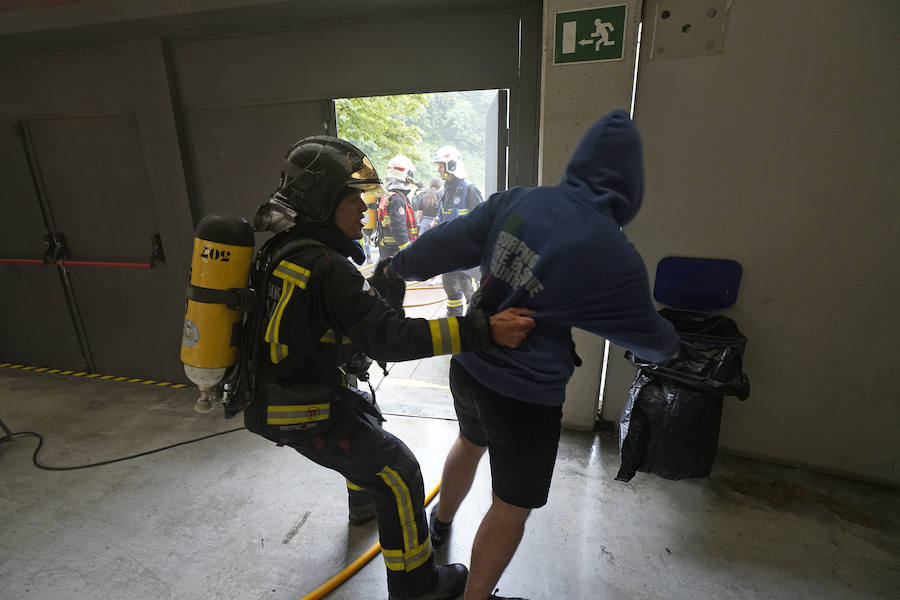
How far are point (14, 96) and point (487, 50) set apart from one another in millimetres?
4043

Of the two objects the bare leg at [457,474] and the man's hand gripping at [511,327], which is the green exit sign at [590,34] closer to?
the man's hand gripping at [511,327]

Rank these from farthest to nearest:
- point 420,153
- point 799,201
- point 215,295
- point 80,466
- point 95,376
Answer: point 420,153
point 95,376
point 80,466
point 799,201
point 215,295

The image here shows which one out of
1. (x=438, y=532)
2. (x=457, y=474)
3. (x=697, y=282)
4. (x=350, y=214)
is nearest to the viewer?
(x=350, y=214)

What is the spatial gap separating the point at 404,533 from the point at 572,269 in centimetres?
129

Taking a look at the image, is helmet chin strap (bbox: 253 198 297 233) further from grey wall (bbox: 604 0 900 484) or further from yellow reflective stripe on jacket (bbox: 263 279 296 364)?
grey wall (bbox: 604 0 900 484)

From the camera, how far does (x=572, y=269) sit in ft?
4.38

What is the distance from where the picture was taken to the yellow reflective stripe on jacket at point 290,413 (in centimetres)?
154

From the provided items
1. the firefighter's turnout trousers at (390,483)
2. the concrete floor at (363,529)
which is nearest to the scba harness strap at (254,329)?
the firefighter's turnout trousers at (390,483)

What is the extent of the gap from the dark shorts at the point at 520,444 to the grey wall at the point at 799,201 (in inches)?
63.1

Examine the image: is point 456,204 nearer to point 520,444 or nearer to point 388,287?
point 388,287

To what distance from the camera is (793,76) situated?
217cm

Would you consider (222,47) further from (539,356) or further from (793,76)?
(793,76)

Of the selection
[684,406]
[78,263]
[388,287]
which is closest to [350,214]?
[388,287]

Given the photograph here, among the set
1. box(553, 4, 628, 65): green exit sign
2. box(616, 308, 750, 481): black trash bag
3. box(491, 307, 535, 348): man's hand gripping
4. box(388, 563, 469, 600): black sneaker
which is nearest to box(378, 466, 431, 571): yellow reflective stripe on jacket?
box(388, 563, 469, 600): black sneaker
